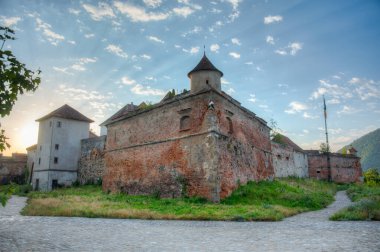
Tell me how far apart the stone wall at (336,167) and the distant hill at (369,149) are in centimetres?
4803

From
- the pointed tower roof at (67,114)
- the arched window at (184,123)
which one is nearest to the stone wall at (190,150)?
the arched window at (184,123)

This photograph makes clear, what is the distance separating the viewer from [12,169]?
132 ft

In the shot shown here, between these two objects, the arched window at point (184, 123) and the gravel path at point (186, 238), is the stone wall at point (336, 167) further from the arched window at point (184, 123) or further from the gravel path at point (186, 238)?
the gravel path at point (186, 238)

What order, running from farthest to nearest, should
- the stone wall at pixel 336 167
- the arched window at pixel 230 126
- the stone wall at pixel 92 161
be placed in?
the stone wall at pixel 336 167, the stone wall at pixel 92 161, the arched window at pixel 230 126

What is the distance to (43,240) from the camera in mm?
6789

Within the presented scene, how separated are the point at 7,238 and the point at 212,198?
9.97 m

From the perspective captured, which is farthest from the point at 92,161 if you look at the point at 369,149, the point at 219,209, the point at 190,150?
the point at 369,149

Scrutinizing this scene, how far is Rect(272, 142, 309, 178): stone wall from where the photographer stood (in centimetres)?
2756

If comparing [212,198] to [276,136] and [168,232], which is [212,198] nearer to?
[168,232]

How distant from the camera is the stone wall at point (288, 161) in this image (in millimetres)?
27562

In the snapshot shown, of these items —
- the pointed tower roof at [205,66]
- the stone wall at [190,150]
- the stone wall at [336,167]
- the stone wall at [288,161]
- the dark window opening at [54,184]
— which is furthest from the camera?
the stone wall at [336,167]

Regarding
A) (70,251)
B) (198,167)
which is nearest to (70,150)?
(198,167)

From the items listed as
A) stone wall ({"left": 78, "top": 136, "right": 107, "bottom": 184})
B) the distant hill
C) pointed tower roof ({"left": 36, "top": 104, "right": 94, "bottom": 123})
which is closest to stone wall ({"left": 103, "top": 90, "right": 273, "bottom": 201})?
stone wall ({"left": 78, "top": 136, "right": 107, "bottom": 184})

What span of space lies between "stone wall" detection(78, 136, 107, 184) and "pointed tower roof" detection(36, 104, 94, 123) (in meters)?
2.86
